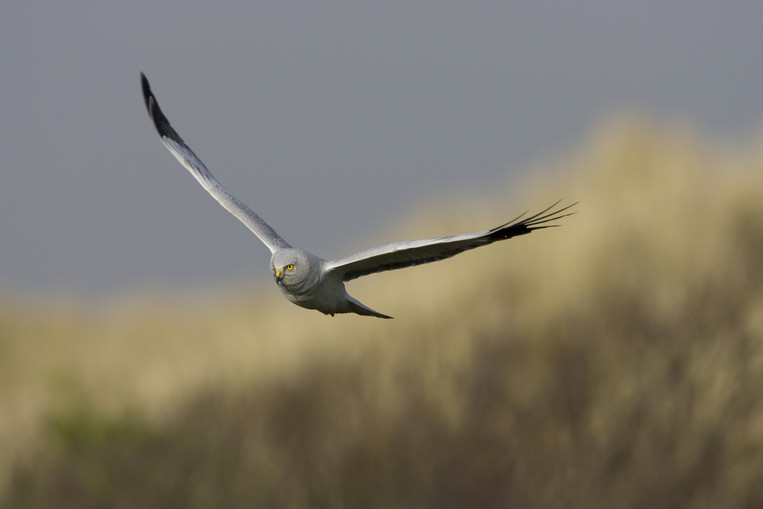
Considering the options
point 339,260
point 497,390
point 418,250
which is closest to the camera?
point 339,260

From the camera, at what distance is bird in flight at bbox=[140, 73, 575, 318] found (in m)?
2.35

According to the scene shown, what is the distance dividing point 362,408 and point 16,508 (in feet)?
28.2

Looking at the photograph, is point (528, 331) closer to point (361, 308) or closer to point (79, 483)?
point (79, 483)

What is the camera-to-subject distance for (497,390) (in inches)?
1010

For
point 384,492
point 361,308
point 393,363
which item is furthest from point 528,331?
point 361,308

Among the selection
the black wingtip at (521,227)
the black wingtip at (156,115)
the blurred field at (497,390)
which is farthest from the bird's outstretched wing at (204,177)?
the blurred field at (497,390)

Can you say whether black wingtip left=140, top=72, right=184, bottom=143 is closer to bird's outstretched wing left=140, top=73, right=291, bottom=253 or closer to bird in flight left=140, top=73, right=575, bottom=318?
bird's outstretched wing left=140, top=73, right=291, bottom=253

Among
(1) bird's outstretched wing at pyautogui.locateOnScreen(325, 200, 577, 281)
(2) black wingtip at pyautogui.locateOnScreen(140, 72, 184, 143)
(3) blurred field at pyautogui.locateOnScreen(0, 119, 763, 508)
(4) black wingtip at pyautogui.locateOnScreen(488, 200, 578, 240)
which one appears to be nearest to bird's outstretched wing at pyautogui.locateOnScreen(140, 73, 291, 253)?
(2) black wingtip at pyautogui.locateOnScreen(140, 72, 184, 143)

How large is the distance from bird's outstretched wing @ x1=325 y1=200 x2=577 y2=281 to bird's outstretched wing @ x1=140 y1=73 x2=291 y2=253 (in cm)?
21

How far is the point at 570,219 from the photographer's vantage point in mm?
29062

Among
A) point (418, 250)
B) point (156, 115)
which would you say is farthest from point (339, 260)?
point (156, 115)

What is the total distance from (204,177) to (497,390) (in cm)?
2249

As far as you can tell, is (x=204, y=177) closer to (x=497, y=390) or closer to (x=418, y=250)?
(x=418, y=250)

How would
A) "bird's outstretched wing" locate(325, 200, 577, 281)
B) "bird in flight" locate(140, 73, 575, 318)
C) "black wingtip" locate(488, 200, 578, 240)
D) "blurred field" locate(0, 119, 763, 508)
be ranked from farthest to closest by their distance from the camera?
"blurred field" locate(0, 119, 763, 508) < "black wingtip" locate(488, 200, 578, 240) < "bird's outstretched wing" locate(325, 200, 577, 281) < "bird in flight" locate(140, 73, 575, 318)
